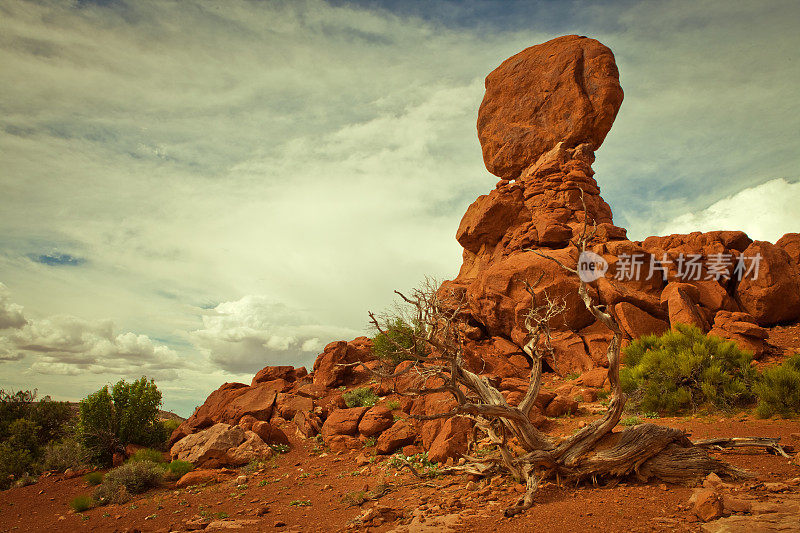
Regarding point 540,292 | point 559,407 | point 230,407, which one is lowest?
point 559,407

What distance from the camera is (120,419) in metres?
14.9

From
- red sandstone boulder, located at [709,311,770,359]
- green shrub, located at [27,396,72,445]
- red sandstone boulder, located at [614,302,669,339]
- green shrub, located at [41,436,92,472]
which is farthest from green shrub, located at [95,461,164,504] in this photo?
red sandstone boulder, located at [709,311,770,359]

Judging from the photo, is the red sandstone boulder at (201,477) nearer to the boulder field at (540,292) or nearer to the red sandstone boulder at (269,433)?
the boulder field at (540,292)

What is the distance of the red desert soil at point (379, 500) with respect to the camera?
586 cm

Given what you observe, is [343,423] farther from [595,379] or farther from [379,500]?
[595,379]

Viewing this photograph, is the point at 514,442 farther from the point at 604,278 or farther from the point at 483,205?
the point at 483,205

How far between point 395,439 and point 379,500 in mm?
3257

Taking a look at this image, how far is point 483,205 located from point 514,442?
1972 centimetres

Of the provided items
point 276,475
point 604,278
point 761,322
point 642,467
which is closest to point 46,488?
point 276,475

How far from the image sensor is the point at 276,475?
11.5m

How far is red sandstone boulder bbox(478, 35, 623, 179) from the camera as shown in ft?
92.6

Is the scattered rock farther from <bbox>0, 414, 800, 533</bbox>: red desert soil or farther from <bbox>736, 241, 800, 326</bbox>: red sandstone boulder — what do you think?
<bbox>736, 241, 800, 326</bbox>: red sandstone boulder

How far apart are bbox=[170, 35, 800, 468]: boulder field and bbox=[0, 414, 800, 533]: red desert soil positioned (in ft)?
4.60

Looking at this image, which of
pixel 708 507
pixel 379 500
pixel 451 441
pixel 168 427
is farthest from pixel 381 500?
pixel 168 427
